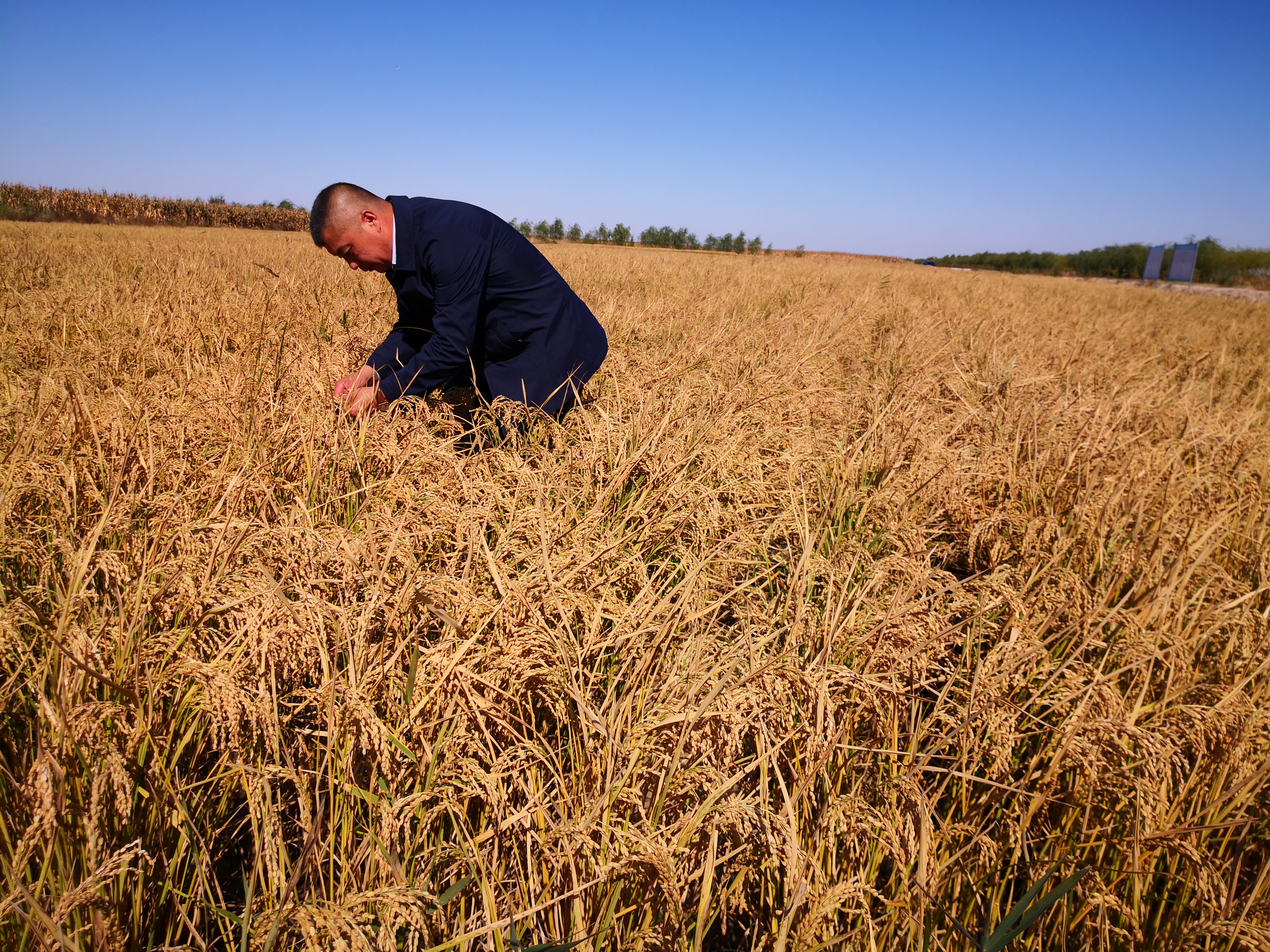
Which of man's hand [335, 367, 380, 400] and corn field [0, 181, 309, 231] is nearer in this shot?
man's hand [335, 367, 380, 400]

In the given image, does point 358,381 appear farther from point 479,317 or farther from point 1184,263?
point 1184,263

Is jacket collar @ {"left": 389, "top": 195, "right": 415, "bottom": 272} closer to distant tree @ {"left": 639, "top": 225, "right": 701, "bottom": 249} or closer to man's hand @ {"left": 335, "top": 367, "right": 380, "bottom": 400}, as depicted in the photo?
man's hand @ {"left": 335, "top": 367, "right": 380, "bottom": 400}

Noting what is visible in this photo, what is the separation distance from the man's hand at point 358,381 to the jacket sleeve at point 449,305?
0.06 meters

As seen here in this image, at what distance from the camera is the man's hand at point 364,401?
2025 mm

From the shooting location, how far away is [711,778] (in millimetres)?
1024

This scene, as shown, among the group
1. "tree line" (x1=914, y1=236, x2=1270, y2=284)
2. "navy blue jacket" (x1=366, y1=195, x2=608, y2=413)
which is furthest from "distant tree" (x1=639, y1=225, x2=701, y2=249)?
"navy blue jacket" (x1=366, y1=195, x2=608, y2=413)

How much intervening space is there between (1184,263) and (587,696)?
4477 centimetres

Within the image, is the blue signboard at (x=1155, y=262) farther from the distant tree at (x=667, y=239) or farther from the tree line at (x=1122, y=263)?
the distant tree at (x=667, y=239)

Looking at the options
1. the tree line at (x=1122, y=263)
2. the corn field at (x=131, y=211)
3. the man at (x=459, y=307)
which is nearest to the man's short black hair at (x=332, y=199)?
the man at (x=459, y=307)

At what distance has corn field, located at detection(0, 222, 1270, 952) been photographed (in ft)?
2.97

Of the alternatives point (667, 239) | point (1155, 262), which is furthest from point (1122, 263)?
point (667, 239)

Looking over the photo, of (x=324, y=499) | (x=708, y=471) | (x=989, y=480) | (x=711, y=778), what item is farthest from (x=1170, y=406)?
(x=324, y=499)

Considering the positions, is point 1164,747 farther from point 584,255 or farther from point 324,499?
point 584,255

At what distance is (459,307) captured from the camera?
103 inches
